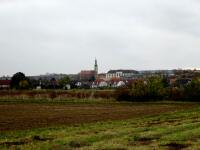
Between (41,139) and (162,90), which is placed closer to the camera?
(41,139)

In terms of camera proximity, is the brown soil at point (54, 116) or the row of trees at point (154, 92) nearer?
the brown soil at point (54, 116)

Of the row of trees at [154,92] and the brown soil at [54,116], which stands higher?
the row of trees at [154,92]

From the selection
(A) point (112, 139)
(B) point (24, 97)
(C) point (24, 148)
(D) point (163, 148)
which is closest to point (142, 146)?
(D) point (163, 148)

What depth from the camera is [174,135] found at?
20.9 m

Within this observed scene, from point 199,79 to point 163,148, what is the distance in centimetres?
7761

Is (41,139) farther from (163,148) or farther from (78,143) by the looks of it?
(163,148)

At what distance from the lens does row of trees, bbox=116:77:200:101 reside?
8919 cm

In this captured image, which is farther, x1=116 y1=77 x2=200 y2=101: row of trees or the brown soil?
x1=116 y1=77 x2=200 y2=101: row of trees

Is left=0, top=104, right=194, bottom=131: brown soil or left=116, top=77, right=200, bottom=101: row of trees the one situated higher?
left=116, top=77, right=200, bottom=101: row of trees

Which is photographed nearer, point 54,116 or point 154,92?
point 54,116

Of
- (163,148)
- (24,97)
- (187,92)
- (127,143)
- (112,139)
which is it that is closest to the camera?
(163,148)

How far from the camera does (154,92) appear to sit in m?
91.4

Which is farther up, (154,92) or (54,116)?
(154,92)

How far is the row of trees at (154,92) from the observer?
293 ft
